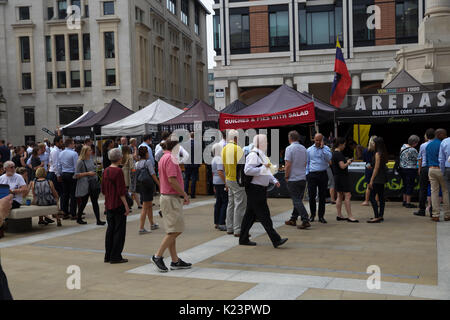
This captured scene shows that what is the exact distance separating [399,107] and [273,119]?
3.60m

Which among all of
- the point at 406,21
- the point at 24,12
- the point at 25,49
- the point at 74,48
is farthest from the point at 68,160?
the point at 24,12

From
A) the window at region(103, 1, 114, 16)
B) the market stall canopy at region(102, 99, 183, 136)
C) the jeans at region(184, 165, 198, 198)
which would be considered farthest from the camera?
the window at region(103, 1, 114, 16)

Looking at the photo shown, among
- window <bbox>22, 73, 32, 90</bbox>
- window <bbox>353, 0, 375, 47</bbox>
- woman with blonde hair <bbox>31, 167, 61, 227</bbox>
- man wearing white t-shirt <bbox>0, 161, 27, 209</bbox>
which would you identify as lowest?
woman with blonde hair <bbox>31, 167, 61, 227</bbox>

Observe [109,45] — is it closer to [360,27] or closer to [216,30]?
[216,30]

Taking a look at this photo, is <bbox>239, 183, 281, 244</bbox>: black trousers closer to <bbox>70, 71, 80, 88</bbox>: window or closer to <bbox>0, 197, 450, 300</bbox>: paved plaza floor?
<bbox>0, 197, 450, 300</bbox>: paved plaza floor

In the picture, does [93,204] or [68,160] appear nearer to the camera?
[93,204]

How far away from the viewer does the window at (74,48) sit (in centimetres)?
4916

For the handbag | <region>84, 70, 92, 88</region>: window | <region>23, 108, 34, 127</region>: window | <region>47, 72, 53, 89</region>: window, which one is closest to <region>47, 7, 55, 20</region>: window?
<region>47, 72, 53, 89</region>: window

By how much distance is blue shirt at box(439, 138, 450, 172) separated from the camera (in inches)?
384

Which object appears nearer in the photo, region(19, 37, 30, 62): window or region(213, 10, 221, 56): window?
region(213, 10, 221, 56): window

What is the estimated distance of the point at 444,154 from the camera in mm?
9875

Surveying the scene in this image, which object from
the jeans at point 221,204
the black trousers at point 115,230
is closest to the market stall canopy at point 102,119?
the jeans at point 221,204

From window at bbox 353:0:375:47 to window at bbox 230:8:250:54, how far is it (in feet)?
27.2

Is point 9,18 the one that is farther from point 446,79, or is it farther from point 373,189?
point 373,189
